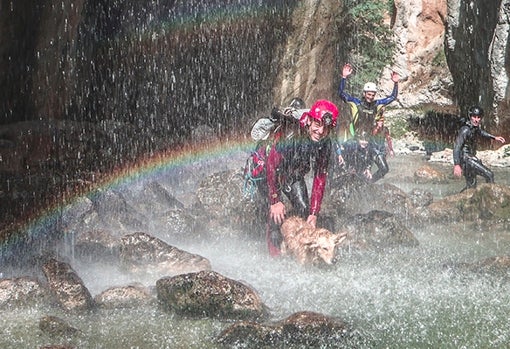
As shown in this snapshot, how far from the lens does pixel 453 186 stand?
51.7 feet

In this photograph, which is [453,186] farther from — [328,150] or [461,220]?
[328,150]

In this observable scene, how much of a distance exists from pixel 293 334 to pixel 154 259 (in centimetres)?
301

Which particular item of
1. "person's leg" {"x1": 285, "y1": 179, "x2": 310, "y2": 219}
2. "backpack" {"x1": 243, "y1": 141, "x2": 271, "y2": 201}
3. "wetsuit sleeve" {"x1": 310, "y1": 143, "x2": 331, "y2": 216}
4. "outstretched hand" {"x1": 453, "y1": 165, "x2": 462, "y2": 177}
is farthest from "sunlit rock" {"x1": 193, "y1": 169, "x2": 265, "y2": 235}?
"outstretched hand" {"x1": 453, "y1": 165, "x2": 462, "y2": 177}

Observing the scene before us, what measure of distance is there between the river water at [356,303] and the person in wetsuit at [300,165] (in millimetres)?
717

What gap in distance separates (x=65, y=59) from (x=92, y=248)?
6.51 m

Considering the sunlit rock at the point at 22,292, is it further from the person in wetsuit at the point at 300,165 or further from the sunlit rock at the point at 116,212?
the sunlit rock at the point at 116,212

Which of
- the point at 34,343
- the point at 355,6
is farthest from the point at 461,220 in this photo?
the point at 355,6

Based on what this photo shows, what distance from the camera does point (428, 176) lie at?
16.6 meters

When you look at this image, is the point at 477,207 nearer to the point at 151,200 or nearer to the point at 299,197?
the point at 299,197

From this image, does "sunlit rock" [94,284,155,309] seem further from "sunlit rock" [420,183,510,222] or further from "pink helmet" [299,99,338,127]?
"sunlit rock" [420,183,510,222]

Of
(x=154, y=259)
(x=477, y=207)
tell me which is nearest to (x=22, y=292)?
(x=154, y=259)

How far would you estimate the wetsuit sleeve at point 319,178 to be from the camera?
337 inches

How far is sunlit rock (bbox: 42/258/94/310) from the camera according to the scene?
7.19 metres

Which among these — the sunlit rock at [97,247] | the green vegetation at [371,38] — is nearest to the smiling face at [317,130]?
the sunlit rock at [97,247]
